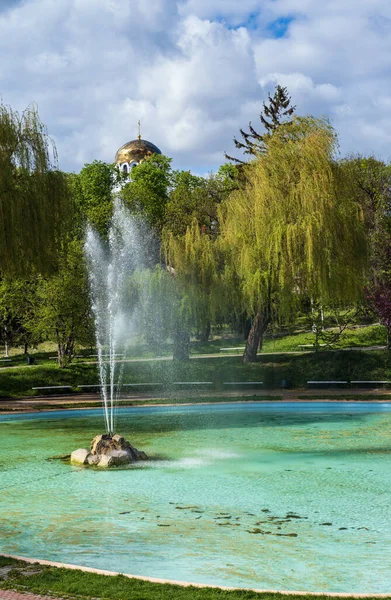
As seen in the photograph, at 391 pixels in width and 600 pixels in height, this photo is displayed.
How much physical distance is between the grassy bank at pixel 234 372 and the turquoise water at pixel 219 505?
738 cm

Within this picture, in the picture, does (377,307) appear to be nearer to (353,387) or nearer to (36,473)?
(353,387)

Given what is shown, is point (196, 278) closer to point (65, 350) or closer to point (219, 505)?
point (65, 350)

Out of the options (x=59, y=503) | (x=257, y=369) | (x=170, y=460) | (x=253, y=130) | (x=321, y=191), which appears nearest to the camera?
(x=59, y=503)

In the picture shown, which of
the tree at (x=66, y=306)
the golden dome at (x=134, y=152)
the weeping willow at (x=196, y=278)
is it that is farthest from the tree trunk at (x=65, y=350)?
the golden dome at (x=134, y=152)

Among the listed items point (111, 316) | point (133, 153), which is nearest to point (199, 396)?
point (111, 316)

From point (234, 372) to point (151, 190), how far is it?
35.3 meters

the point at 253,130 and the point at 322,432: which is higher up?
the point at 253,130

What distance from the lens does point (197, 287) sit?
94.0 ft

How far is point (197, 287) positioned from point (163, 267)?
2.35 m

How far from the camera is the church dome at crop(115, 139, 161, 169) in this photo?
89.8 m

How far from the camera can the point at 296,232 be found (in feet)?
85.9

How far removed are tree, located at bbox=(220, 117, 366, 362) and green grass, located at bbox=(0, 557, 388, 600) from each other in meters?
19.9

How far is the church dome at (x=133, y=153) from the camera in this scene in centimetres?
8975

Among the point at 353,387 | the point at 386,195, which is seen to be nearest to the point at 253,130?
the point at 386,195
